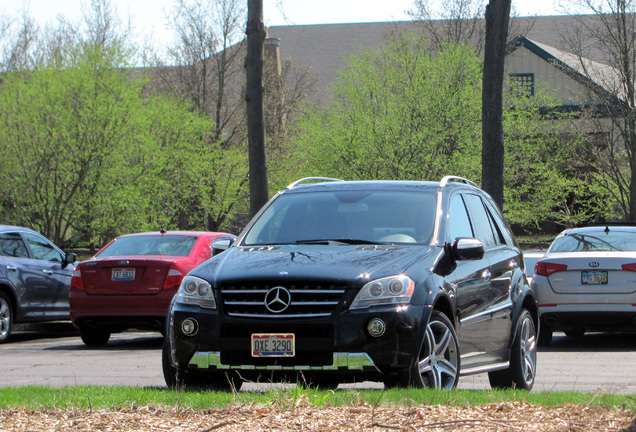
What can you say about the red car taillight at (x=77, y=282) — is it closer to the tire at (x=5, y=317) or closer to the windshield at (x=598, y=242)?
the tire at (x=5, y=317)

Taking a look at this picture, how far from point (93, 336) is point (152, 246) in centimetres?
154

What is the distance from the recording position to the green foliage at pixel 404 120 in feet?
103

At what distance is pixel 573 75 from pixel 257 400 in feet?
90.9

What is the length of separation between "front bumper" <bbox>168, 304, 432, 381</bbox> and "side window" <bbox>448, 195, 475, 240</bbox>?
4.54 feet

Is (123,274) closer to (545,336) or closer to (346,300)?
(545,336)

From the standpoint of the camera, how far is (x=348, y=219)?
26.1 ft

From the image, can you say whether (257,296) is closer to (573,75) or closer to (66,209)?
(66,209)

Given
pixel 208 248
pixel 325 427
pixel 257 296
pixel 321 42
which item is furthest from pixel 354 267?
pixel 321 42

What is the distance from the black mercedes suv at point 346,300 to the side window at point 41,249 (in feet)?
27.9

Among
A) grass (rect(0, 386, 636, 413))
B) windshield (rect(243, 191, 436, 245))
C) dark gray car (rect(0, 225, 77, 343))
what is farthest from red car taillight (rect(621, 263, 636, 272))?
dark gray car (rect(0, 225, 77, 343))

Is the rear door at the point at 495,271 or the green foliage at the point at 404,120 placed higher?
the green foliage at the point at 404,120

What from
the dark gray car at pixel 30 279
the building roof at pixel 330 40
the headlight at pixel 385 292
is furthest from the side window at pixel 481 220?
the building roof at pixel 330 40

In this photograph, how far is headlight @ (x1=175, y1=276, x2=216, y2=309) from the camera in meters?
6.86

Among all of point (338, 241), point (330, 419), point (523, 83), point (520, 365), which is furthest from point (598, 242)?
point (523, 83)
